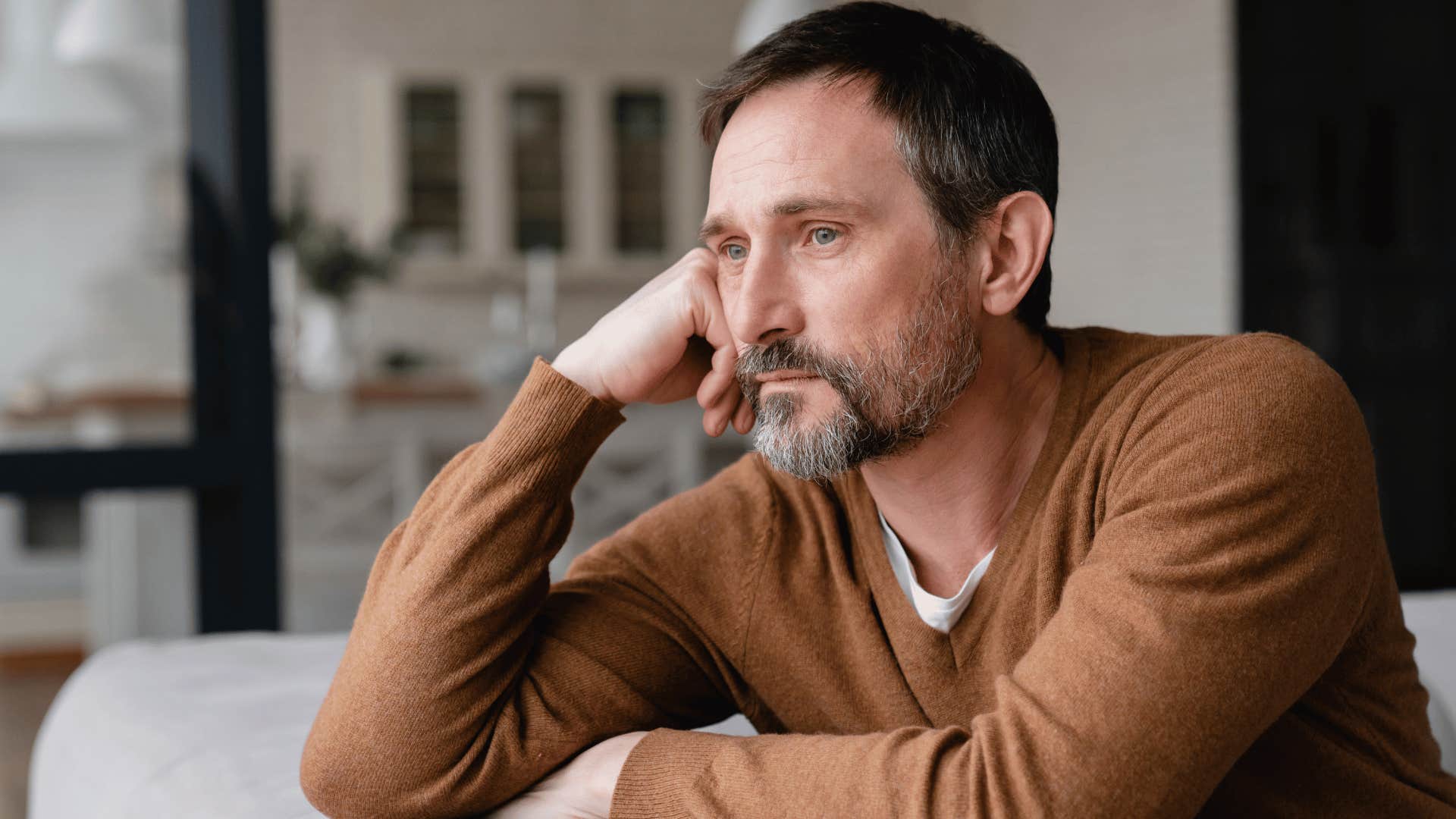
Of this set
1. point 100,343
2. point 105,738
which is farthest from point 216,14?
point 105,738

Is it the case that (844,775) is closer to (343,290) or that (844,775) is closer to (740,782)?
(740,782)

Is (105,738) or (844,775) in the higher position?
(844,775)

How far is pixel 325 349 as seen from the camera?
5.41 m

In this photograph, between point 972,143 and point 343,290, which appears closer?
point 972,143

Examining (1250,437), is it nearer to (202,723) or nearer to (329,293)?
(202,723)

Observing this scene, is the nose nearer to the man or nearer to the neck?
the man

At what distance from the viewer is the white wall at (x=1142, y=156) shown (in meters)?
4.84

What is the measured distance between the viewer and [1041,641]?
0.93 m

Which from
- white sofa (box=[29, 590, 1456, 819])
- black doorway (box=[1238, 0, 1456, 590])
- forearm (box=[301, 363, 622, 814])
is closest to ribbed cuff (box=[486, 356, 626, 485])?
forearm (box=[301, 363, 622, 814])

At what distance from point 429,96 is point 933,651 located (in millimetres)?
6239

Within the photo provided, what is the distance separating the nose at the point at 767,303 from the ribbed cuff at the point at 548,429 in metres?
0.17

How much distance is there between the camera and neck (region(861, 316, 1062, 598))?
1.21 metres

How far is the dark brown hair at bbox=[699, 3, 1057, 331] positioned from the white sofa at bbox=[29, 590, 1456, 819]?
0.61 meters

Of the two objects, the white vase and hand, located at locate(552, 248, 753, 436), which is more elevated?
hand, located at locate(552, 248, 753, 436)
